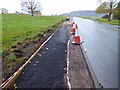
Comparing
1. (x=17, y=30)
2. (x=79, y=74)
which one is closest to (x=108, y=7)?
(x=17, y=30)

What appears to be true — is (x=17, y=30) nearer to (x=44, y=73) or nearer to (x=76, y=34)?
(x=76, y=34)

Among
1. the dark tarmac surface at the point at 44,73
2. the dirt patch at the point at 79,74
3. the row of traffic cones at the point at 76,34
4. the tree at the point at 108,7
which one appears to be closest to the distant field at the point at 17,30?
the row of traffic cones at the point at 76,34

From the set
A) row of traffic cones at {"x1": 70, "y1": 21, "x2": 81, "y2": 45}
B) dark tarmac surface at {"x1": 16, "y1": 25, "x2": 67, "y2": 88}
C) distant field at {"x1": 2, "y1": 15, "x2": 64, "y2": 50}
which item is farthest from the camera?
distant field at {"x1": 2, "y1": 15, "x2": 64, "y2": 50}

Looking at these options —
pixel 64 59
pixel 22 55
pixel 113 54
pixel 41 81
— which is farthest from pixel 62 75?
pixel 113 54

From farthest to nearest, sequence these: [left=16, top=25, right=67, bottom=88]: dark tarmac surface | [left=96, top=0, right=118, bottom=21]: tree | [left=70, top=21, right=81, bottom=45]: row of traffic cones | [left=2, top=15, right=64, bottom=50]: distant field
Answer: [left=96, top=0, right=118, bottom=21]: tree → [left=2, top=15, right=64, bottom=50]: distant field → [left=70, top=21, right=81, bottom=45]: row of traffic cones → [left=16, top=25, right=67, bottom=88]: dark tarmac surface

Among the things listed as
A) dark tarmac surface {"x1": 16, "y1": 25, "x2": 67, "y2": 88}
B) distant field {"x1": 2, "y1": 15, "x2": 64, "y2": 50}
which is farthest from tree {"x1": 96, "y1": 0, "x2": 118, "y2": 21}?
dark tarmac surface {"x1": 16, "y1": 25, "x2": 67, "y2": 88}

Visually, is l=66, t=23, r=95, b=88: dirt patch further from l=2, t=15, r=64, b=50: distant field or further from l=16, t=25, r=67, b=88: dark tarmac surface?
l=2, t=15, r=64, b=50: distant field

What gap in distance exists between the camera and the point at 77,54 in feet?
36.3

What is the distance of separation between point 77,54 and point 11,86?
5249 millimetres

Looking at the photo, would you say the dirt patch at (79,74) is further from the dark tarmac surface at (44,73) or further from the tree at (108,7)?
the tree at (108,7)

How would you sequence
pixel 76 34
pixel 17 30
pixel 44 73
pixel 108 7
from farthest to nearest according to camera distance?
pixel 108 7, pixel 17 30, pixel 76 34, pixel 44 73

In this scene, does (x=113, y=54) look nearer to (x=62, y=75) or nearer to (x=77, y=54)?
(x=77, y=54)

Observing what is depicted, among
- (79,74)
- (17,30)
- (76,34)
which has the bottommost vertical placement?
(79,74)

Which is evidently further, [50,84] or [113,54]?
[113,54]
